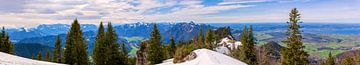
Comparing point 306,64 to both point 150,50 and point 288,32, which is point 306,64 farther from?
point 150,50

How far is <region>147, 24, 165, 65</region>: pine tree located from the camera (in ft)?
345

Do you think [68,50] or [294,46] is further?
[68,50]

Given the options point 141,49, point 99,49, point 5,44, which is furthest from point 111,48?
point 141,49

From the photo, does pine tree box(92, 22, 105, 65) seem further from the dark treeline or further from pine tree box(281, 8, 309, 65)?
pine tree box(281, 8, 309, 65)

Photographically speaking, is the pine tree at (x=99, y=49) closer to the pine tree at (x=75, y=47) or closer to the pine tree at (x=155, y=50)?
the pine tree at (x=75, y=47)

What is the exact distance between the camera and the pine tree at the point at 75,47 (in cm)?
8325

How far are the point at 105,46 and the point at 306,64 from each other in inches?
1504

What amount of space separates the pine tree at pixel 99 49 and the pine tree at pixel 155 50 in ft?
77.1

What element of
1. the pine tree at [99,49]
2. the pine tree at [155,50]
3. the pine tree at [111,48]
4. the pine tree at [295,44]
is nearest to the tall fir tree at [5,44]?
the pine tree at [99,49]

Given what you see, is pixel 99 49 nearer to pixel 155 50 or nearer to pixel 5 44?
pixel 155 50

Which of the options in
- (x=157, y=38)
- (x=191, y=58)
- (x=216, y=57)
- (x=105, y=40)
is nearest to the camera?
(x=216, y=57)

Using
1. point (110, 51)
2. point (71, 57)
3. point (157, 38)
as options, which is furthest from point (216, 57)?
point (157, 38)

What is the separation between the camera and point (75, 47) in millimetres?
83188

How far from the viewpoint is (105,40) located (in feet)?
269
